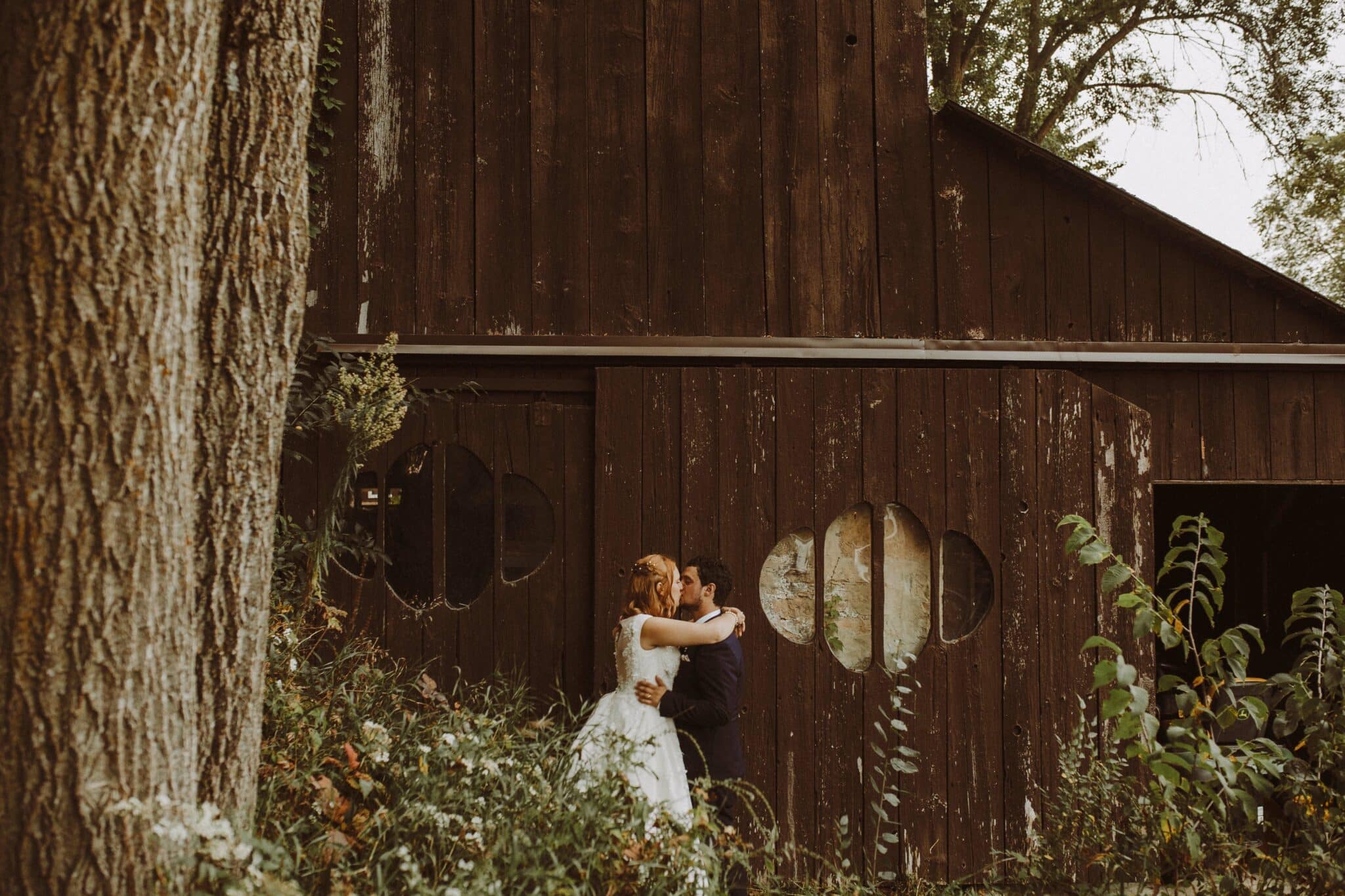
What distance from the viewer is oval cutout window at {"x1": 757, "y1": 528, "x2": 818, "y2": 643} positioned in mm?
4188

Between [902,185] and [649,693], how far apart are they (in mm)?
2832

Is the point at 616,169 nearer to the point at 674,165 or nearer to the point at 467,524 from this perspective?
the point at 674,165

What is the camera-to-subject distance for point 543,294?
425cm

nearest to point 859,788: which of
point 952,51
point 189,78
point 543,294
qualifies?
point 543,294

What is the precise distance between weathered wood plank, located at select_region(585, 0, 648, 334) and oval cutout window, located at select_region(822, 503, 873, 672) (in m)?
1.43

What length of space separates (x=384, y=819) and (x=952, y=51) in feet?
38.9

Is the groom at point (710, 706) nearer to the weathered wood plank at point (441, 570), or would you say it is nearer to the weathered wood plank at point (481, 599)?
the weathered wood plank at point (481, 599)

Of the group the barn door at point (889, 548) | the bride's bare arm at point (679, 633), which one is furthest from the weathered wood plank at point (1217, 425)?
the bride's bare arm at point (679, 633)

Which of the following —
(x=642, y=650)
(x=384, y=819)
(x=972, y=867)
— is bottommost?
(x=972, y=867)

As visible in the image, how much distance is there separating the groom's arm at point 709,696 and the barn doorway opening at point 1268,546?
3750 mm

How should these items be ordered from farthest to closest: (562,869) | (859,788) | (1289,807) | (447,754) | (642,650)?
(859,788)
(642,650)
(1289,807)
(447,754)
(562,869)

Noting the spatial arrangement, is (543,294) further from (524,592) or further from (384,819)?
(384,819)

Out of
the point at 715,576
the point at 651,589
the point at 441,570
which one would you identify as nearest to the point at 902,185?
the point at 715,576

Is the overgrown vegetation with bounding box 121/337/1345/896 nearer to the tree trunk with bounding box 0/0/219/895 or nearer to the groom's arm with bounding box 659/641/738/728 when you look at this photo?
the tree trunk with bounding box 0/0/219/895
